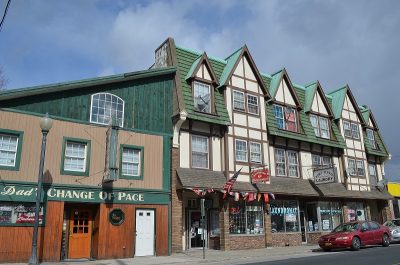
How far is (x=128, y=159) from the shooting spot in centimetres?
1908

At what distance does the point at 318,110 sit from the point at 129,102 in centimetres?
1614

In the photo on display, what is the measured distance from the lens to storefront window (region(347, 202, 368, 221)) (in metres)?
29.6

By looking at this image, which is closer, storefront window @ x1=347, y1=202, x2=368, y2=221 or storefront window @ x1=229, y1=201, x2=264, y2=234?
storefront window @ x1=229, y1=201, x2=264, y2=234

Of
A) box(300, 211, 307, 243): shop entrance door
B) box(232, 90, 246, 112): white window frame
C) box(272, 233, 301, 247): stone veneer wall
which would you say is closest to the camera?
box(272, 233, 301, 247): stone veneer wall

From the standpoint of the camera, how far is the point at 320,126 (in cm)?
2938

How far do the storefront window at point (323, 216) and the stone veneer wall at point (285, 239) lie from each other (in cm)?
195

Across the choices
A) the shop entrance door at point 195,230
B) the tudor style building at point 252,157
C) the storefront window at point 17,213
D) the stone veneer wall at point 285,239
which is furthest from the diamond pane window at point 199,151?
the storefront window at point 17,213

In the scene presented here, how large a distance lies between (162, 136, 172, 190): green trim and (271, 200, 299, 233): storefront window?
25.8 feet

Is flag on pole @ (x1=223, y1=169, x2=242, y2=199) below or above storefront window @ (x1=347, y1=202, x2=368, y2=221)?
above

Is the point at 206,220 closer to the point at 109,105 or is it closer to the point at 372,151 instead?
the point at 109,105

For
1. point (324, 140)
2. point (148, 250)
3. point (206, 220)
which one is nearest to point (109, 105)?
point (148, 250)

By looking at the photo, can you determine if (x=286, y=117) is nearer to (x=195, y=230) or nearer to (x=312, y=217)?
(x=312, y=217)

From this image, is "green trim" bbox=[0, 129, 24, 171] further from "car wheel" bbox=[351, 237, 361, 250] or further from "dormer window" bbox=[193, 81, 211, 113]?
"car wheel" bbox=[351, 237, 361, 250]

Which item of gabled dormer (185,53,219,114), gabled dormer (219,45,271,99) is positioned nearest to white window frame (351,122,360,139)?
gabled dormer (219,45,271,99)
